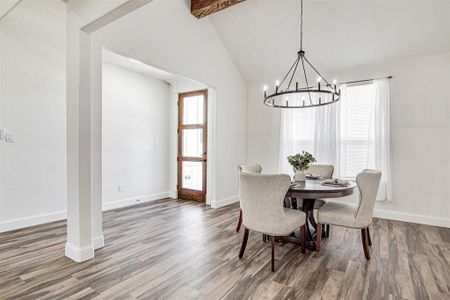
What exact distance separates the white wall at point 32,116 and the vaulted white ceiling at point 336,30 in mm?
2684

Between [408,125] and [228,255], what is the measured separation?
11.7ft

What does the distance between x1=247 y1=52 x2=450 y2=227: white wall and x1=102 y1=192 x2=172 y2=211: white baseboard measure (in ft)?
14.0

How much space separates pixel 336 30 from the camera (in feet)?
12.8

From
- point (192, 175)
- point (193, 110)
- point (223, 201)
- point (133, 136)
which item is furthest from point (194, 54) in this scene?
point (223, 201)

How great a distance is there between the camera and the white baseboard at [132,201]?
14.6 feet

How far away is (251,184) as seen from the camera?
2.41 m

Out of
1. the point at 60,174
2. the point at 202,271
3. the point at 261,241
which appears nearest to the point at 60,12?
the point at 60,174

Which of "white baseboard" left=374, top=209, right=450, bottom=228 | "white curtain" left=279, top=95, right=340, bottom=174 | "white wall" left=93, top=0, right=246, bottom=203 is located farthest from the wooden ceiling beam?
"white baseboard" left=374, top=209, right=450, bottom=228

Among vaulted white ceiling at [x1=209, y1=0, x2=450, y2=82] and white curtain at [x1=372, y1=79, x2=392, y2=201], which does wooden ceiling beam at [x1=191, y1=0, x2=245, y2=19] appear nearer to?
vaulted white ceiling at [x1=209, y1=0, x2=450, y2=82]

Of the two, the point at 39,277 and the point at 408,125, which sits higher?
the point at 408,125

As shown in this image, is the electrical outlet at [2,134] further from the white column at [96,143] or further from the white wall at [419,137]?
the white wall at [419,137]

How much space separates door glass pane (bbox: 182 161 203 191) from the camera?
5284 mm

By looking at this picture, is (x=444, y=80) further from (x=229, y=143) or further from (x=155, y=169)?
→ (x=155, y=169)

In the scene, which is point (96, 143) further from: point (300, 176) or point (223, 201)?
point (223, 201)
